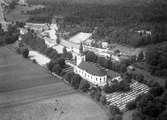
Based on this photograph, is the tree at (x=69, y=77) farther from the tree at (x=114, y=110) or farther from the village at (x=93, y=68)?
the tree at (x=114, y=110)

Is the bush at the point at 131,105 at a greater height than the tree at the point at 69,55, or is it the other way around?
the tree at the point at 69,55

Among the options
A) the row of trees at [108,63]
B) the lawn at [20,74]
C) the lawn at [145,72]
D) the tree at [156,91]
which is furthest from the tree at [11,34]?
the tree at [156,91]

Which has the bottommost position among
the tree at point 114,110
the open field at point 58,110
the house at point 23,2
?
the open field at point 58,110

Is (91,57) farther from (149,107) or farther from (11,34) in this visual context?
(11,34)

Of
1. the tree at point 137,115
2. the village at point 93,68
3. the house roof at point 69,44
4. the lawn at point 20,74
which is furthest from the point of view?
the house roof at point 69,44

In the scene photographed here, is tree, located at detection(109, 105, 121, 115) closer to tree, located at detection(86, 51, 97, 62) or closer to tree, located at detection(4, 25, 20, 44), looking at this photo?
tree, located at detection(86, 51, 97, 62)

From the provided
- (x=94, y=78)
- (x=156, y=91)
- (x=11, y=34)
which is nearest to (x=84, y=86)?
(x=94, y=78)

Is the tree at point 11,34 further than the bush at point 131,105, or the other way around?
the tree at point 11,34

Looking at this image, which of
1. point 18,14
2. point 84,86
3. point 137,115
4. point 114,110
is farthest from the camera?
point 18,14
